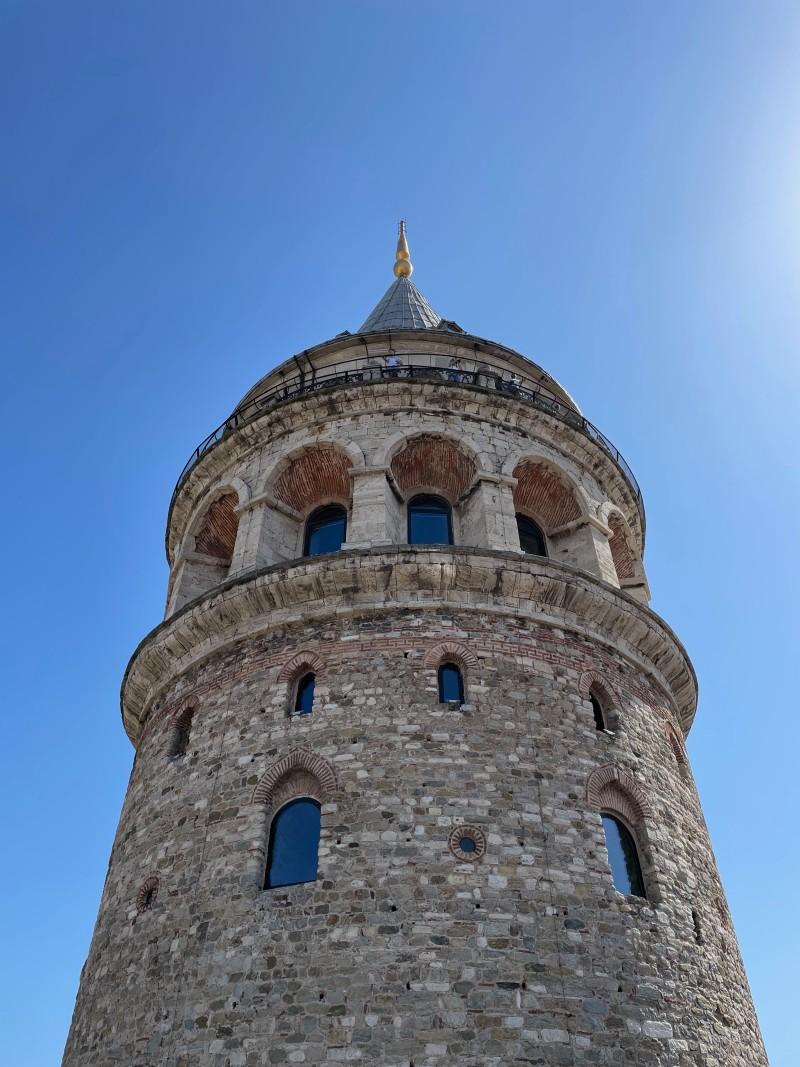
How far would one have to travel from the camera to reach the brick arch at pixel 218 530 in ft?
56.0

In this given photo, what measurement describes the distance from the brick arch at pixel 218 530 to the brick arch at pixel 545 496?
5.33 m

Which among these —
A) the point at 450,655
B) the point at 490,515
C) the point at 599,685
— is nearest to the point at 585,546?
the point at 490,515

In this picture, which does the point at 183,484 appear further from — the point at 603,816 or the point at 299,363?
the point at 603,816

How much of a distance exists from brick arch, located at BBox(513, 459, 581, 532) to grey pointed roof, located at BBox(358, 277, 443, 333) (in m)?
5.96

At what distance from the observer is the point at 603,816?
11578mm

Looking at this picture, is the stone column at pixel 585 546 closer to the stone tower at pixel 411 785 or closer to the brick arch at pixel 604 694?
the stone tower at pixel 411 785

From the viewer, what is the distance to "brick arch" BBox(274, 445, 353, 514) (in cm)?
1603

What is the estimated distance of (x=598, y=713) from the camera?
12836 mm

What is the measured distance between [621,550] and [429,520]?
443 centimetres

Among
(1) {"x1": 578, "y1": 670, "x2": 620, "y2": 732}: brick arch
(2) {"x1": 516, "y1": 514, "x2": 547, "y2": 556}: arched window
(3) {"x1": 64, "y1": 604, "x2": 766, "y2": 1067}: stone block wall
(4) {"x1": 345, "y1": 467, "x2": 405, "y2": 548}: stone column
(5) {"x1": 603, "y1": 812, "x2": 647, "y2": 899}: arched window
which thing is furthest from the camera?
(2) {"x1": 516, "y1": 514, "x2": 547, "y2": 556}: arched window

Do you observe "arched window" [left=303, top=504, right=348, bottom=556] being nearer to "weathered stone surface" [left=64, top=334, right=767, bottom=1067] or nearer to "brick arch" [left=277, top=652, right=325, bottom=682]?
"weathered stone surface" [left=64, top=334, right=767, bottom=1067]

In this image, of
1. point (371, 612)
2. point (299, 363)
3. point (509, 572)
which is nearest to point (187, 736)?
point (371, 612)

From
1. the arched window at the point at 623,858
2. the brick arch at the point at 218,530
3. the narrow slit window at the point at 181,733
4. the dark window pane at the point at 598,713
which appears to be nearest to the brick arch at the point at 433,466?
the brick arch at the point at 218,530

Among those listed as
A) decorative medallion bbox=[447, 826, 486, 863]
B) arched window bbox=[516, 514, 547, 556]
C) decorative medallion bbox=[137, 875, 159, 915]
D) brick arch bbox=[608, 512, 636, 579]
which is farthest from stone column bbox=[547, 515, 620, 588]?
decorative medallion bbox=[137, 875, 159, 915]
